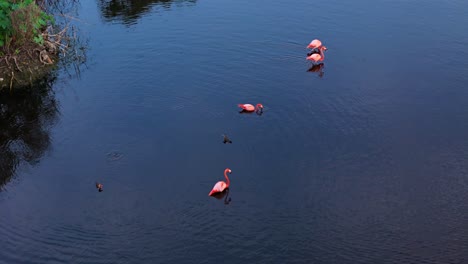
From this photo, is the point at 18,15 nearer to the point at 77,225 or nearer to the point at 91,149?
the point at 91,149

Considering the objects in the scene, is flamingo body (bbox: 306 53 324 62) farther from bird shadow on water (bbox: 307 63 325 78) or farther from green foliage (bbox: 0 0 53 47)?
green foliage (bbox: 0 0 53 47)

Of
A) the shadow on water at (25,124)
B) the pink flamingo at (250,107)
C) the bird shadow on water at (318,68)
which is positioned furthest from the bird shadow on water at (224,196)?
the bird shadow on water at (318,68)

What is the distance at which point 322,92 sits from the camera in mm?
22469

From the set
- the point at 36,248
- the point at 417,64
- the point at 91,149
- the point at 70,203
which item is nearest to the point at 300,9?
the point at 417,64

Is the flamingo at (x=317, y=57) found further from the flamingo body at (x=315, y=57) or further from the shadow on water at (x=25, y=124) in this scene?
the shadow on water at (x=25, y=124)

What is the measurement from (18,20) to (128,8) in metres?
9.08

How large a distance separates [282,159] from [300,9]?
14.4m

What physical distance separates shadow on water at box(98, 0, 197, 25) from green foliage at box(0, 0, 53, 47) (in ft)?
21.1

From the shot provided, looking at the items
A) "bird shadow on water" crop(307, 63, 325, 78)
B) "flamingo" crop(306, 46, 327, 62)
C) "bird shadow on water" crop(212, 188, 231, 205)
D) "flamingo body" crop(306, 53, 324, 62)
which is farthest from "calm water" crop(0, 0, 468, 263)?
"flamingo body" crop(306, 53, 324, 62)

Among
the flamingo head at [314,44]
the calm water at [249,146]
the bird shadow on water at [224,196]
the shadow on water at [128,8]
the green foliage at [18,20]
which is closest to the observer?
the calm water at [249,146]

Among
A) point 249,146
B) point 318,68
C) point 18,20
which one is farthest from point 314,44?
point 18,20

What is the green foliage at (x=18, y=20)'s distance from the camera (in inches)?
921

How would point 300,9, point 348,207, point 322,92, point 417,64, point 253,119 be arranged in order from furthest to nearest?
point 300,9 < point 417,64 < point 322,92 < point 253,119 < point 348,207

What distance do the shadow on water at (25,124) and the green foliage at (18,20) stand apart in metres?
2.26
